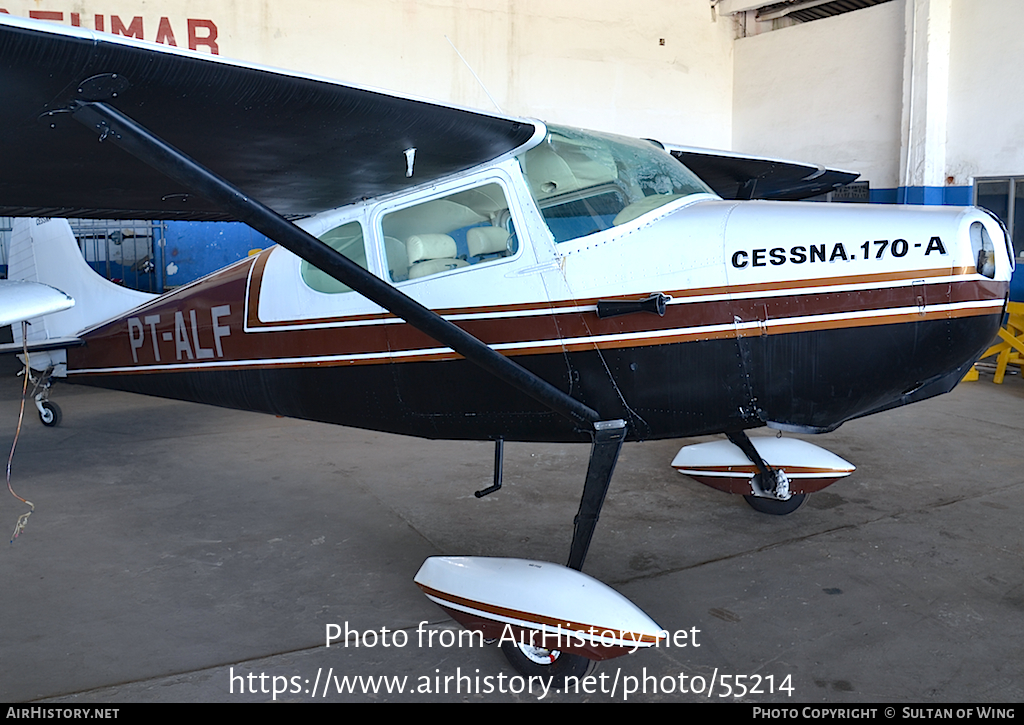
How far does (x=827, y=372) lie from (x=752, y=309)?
0.37 meters

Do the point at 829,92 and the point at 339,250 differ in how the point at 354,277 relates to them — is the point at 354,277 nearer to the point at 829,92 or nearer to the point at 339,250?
the point at 339,250

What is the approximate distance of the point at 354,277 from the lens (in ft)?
9.20

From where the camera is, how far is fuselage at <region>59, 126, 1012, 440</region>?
2.80 meters

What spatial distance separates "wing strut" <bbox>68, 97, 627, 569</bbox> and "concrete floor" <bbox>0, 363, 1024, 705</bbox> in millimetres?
780

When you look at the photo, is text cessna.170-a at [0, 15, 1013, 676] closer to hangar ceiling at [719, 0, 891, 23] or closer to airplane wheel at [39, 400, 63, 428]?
airplane wheel at [39, 400, 63, 428]

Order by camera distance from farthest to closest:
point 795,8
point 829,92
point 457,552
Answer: point 795,8
point 829,92
point 457,552

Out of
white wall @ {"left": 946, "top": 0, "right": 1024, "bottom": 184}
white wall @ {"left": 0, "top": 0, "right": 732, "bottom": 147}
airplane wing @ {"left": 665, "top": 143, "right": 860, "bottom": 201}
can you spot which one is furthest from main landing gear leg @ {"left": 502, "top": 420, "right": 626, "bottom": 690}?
white wall @ {"left": 946, "top": 0, "right": 1024, "bottom": 184}

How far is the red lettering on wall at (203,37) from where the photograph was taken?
10.3 meters

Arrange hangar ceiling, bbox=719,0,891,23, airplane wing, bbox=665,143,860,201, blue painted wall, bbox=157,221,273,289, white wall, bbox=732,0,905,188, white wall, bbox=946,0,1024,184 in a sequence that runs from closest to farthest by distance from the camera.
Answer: airplane wing, bbox=665,143,860,201 < white wall, bbox=946,0,1024,184 < blue painted wall, bbox=157,221,273,289 < white wall, bbox=732,0,905,188 < hangar ceiling, bbox=719,0,891,23

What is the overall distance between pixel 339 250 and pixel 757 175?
3676 mm

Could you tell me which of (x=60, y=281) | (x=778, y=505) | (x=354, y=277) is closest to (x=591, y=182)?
(x=354, y=277)

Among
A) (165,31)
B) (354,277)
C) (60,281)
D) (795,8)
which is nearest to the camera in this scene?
(354,277)

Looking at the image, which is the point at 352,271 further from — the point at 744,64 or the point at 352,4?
the point at 744,64

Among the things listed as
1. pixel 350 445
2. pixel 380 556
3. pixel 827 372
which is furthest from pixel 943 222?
pixel 350 445
